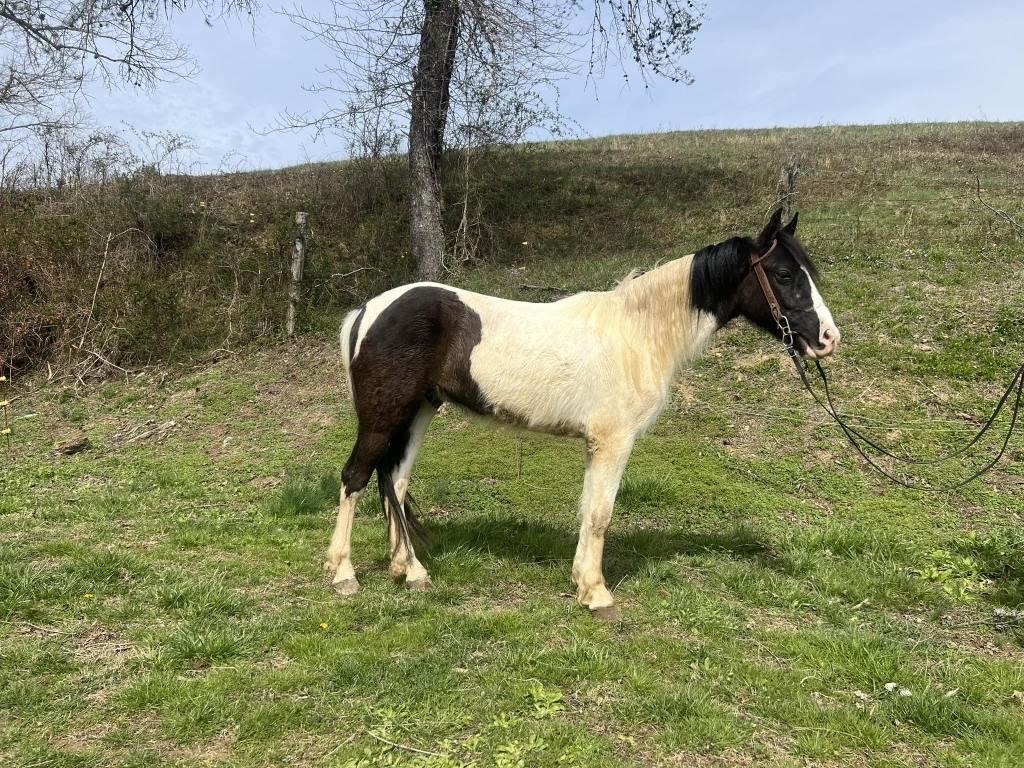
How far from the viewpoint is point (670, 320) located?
4.18 m

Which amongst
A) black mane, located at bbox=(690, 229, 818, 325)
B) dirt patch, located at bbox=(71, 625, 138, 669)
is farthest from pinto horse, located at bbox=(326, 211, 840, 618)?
dirt patch, located at bbox=(71, 625, 138, 669)

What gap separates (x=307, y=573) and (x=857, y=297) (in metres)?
8.78

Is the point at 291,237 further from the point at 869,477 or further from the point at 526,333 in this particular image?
the point at 869,477

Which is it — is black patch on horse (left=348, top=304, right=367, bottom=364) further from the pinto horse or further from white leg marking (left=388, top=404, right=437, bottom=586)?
white leg marking (left=388, top=404, right=437, bottom=586)

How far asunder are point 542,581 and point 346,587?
4.61 feet

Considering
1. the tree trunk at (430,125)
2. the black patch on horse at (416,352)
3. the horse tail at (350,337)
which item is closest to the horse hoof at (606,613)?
the black patch on horse at (416,352)

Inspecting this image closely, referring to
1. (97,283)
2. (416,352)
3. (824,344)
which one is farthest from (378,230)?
(824,344)

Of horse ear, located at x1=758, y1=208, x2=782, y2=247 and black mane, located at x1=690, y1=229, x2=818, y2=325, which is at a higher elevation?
horse ear, located at x1=758, y1=208, x2=782, y2=247

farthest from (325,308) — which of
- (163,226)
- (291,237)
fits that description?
(163,226)

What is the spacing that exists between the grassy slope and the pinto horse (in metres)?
0.53

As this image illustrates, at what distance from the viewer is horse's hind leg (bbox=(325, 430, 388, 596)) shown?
13.8ft

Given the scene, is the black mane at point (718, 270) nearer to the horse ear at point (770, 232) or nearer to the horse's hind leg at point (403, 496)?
the horse ear at point (770, 232)

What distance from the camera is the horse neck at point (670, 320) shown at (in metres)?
4.17

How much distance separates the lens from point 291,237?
12969 millimetres
